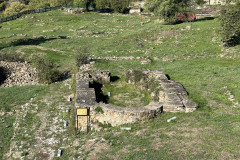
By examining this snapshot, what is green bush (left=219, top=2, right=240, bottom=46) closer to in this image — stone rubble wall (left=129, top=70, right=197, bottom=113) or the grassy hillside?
the grassy hillside

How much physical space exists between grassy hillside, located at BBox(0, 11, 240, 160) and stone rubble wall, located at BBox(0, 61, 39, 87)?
4.42ft

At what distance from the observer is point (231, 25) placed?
22.0 metres

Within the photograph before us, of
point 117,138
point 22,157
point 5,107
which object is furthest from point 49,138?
point 5,107

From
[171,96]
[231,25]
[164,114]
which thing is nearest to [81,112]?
[164,114]

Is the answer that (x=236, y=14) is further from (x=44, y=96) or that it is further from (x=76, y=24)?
(x=76, y=24)

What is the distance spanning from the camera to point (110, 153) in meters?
9.08

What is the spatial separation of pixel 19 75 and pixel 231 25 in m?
18.8

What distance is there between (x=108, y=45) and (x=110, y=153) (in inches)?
804

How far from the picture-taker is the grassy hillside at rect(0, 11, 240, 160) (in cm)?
907

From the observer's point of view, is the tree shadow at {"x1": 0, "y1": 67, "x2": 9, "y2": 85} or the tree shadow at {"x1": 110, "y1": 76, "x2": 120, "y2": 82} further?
the tree shadow at {"x1": 0, "y1": 67, "x2": 9, "y2": 85}

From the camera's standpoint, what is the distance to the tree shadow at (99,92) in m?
14.6

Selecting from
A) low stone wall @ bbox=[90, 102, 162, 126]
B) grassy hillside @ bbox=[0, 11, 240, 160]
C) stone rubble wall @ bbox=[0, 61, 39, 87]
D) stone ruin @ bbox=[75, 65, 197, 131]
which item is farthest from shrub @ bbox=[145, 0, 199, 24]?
low stone wall @ bbox=[90, 102, 162, 126]

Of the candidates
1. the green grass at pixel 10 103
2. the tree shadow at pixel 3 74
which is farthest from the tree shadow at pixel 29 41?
the green grass at pixel 10 103

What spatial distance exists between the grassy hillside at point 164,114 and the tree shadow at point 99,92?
171cm
